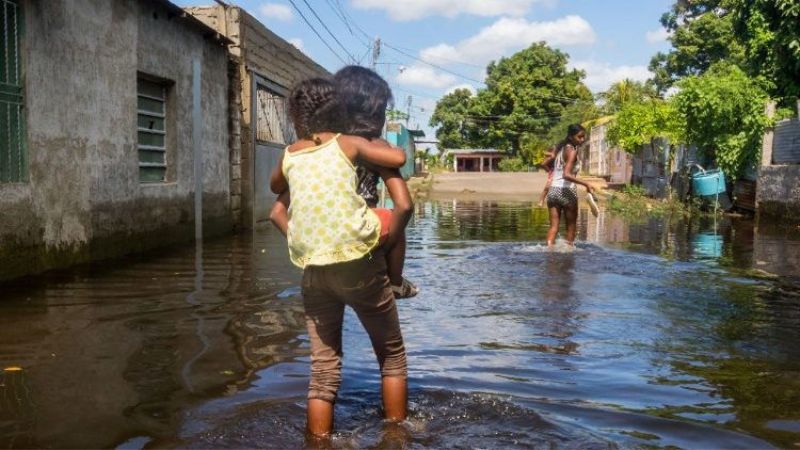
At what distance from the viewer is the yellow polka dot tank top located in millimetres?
3016

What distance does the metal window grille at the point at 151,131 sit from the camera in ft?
34.0

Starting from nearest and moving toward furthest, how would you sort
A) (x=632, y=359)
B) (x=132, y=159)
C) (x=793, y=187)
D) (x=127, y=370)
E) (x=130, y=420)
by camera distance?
1. (x=130, y=420)
2. (x=127, y=370)
3. (x=632, y=359)
4. (x=132, y=159)
5. (x=793, y=187)

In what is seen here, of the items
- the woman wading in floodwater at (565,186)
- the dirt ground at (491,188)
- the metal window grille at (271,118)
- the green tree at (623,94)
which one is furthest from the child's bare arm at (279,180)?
the green tree at (623,94)

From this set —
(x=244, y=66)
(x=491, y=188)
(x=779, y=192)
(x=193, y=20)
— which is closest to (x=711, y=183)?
(x=779, y=192)

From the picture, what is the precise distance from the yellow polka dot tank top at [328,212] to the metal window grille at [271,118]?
39.3ft

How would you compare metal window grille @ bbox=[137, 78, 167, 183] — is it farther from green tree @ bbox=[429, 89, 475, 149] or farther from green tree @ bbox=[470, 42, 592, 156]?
green tree @ bbox=[429, 89, 475, 149]

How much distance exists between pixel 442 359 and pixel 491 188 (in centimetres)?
2979

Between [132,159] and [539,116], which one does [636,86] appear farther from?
[132,159]

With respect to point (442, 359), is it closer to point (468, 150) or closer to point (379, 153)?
point (379, 153)

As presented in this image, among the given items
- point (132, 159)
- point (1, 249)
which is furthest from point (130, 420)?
point (132, 159)

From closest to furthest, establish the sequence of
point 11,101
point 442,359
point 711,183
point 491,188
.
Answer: point 442,359
point 11,101
point 711,183
point 491,188

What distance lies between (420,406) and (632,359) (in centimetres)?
160

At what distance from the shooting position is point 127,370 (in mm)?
4203

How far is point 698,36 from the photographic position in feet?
122
